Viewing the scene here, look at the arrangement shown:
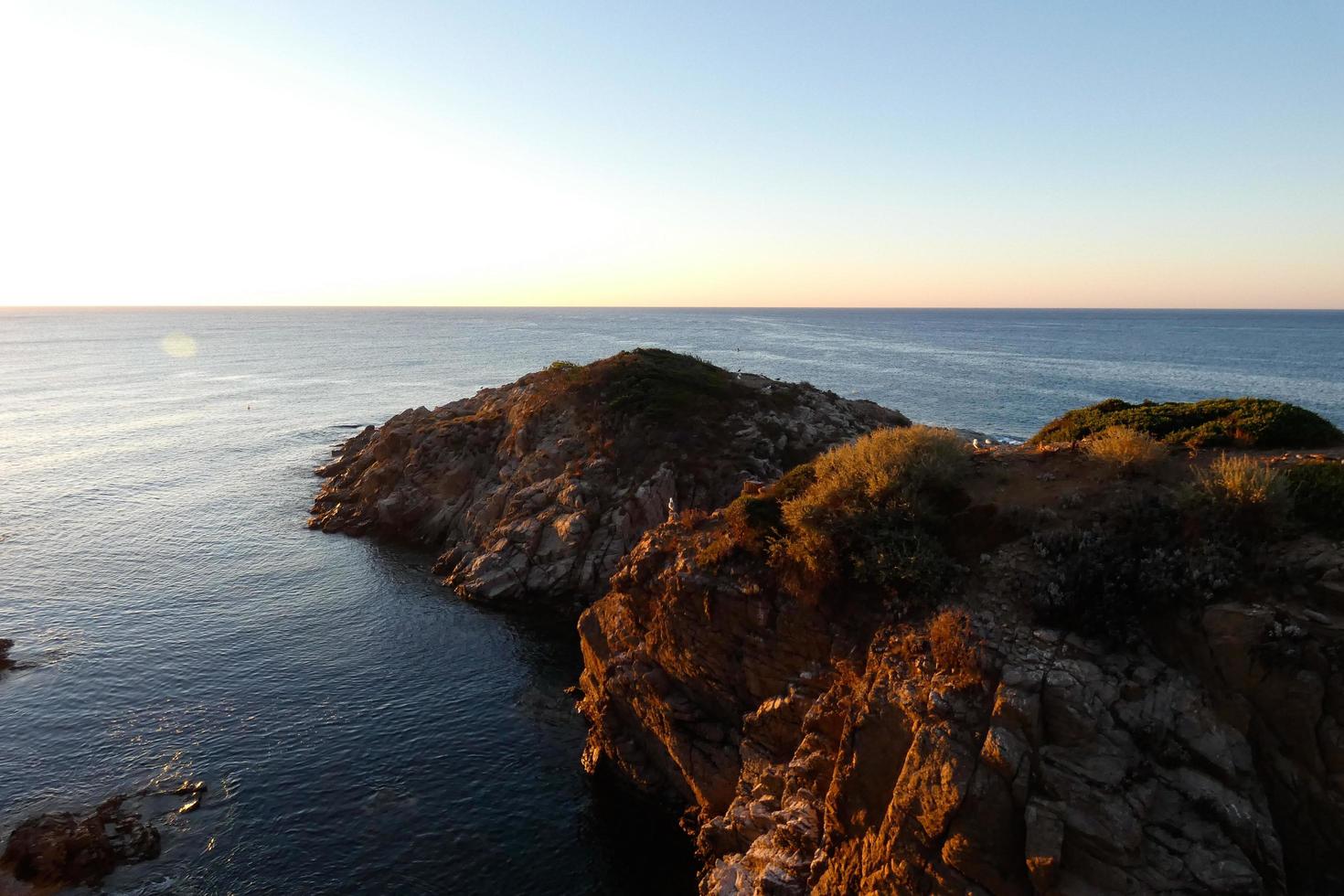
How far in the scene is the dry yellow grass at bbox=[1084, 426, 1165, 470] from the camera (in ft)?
69.1

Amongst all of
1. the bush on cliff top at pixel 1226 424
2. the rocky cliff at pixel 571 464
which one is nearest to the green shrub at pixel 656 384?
the rocky cliff at pixel 571 464

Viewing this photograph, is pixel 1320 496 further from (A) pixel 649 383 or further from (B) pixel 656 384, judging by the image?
(A) pixel 649 383

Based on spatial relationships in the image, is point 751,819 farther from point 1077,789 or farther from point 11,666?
point 11,666

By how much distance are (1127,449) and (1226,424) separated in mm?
4466

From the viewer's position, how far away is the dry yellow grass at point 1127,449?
21.0 m

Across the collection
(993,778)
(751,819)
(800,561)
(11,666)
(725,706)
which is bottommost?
(11,666)

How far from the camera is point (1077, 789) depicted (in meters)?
15.2

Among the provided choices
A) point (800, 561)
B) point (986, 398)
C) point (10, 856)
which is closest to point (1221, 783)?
point (800, 561)

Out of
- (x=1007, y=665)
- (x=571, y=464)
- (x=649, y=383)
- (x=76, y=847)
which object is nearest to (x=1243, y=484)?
(x=1007, y=665)

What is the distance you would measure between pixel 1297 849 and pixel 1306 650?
4.19 m

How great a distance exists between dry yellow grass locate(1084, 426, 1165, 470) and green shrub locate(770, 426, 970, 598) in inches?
159

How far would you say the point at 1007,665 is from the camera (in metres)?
17.1

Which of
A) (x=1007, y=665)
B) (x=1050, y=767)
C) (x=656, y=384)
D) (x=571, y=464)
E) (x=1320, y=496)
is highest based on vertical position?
(x=1320, y=496)

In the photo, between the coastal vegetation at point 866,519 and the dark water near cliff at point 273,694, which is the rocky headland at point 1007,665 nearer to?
the coastal vegetation at point 866,519
